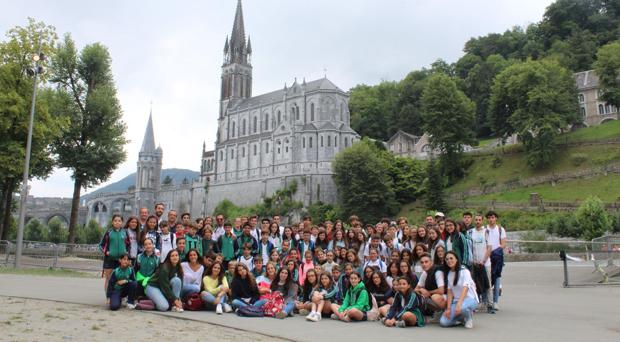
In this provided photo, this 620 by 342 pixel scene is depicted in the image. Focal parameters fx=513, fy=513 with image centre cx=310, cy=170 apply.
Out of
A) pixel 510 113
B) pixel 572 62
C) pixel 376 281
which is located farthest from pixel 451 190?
pixel 376 281

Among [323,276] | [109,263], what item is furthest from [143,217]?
[323,276]

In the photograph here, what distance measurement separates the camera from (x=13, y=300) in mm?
10273

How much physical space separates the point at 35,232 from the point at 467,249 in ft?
268

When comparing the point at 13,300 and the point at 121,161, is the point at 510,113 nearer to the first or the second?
the point at 121,161

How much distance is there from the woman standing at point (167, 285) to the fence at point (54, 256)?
12.1 m

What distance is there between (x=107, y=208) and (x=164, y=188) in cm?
1629

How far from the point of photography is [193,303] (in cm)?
1016

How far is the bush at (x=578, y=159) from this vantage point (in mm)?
50438

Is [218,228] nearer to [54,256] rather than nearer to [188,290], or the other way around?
[188,290]

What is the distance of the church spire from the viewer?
100m

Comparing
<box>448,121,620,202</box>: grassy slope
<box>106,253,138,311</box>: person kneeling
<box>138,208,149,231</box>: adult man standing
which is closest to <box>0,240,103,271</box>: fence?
<box>138,208,149,231</box>: adult man standing

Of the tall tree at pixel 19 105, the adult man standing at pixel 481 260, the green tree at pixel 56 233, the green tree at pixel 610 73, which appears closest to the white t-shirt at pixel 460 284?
the adult man standing at pixel 481 260

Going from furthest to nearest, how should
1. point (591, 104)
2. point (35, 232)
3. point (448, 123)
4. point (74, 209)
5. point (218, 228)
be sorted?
point (35, 232) → point (591, 104) → point (448, 123) → point (74, 209) → point (218, 228)

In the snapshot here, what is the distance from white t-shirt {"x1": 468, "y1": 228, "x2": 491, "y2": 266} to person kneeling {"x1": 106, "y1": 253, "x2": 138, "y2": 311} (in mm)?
6777
